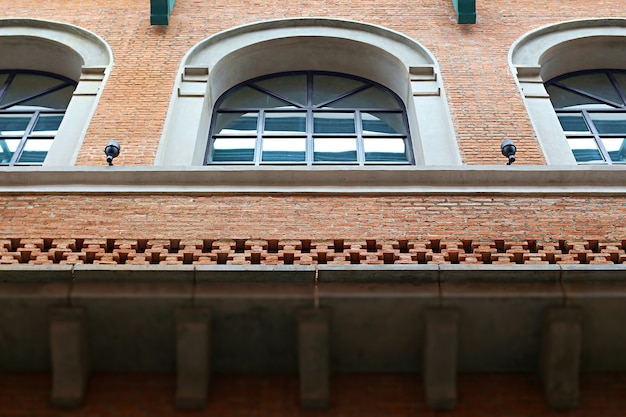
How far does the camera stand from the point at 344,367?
5617 mm

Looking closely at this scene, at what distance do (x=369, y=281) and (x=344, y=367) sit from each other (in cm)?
70

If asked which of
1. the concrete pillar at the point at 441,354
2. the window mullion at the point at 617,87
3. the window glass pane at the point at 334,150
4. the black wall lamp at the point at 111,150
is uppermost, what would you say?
the window mullion at the point at 617,87

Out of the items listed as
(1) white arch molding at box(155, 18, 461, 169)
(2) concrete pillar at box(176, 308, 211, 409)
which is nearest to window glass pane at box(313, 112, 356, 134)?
(1) white arch molding at box(155, 18, 461, 169)

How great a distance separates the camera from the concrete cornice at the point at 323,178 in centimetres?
727

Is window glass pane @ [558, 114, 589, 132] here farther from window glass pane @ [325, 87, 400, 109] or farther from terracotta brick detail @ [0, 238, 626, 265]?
terracotta brick detail @ [0, 238, 626, 265]

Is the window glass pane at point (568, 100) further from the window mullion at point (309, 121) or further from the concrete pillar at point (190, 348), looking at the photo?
the concrete pillar at point (190, 348)

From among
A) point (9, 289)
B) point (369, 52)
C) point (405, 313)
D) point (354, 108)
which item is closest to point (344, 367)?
point (405, 313)

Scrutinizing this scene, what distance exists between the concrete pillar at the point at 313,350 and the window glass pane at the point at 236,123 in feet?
15.9

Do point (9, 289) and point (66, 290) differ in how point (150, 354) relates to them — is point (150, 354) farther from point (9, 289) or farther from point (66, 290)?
point (9, 289)

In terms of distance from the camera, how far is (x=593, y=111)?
10.4 meters

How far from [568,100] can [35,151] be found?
24.6 feet

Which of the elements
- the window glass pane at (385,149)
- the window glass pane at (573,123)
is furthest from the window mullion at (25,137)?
the window glass pane at (573,123)

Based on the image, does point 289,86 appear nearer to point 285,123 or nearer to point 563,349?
point 285,123

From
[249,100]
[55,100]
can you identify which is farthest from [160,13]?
[55,100]
